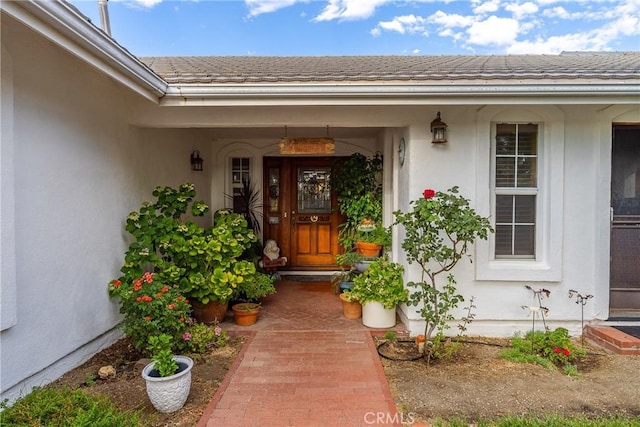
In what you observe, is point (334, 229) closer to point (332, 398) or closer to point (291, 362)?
point (291, 362)

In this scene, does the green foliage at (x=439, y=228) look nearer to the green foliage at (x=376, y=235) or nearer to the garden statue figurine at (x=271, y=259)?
the green foliage at (x=376, y=235)

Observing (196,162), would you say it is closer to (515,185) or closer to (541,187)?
(515,185)

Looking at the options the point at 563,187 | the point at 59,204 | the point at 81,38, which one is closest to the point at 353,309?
the point at 563,187

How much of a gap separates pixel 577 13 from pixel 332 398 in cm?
851

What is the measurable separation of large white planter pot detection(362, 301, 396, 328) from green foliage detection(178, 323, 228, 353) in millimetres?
1762

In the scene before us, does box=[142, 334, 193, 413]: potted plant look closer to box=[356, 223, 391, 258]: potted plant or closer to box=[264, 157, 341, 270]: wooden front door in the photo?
box=[356, 223, 391, 258]: potted plant

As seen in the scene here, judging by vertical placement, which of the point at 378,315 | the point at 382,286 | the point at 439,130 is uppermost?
the point at 439,130

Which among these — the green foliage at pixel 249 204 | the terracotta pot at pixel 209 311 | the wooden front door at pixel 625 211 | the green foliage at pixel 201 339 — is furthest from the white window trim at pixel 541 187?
the green foliage at pixel 249 204

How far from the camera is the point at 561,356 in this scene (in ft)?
11.1

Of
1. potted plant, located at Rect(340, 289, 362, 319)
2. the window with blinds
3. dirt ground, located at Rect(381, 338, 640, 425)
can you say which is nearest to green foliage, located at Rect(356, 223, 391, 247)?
potted plant, located at Rect(340, 289, 362, 319)

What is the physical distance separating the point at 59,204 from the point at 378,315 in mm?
3562

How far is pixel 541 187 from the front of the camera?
406cm

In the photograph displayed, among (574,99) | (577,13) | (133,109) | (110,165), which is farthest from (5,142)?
(577,13)
